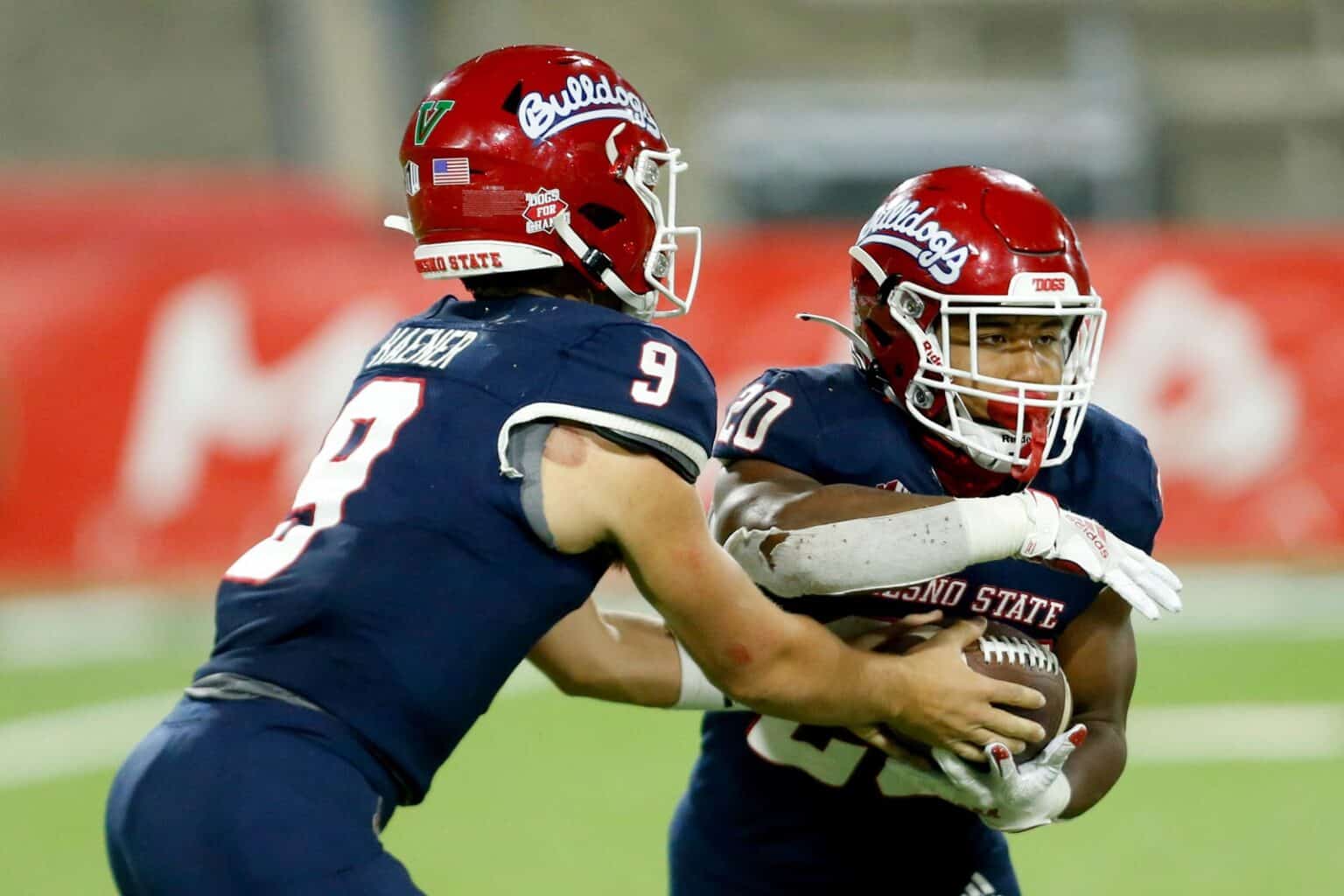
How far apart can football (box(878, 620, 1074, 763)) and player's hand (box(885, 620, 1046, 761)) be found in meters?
0.03

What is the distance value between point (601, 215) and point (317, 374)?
6.45 m

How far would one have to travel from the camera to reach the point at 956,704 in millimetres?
2746

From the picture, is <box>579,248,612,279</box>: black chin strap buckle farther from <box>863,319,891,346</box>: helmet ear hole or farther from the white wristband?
the white wristband

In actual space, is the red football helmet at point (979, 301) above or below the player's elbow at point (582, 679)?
above

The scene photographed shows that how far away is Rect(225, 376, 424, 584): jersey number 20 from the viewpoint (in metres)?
2.45

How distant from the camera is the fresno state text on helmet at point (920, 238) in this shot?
119 inches

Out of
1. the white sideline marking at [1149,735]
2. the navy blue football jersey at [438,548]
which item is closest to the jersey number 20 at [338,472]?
the navy blue football jersey at [438,548]

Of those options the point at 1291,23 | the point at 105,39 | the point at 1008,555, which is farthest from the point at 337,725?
the point at 1291,23

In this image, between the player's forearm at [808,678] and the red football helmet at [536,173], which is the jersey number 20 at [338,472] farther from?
the player's forearm at [808,678]

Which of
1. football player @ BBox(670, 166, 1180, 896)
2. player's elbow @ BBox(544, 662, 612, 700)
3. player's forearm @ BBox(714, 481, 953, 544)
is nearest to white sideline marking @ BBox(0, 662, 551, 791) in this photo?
player's elbow @ BBox(544, 662, 612, 700)

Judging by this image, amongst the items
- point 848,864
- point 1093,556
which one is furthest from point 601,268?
point 848,864

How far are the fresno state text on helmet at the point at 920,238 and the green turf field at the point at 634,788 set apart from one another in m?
2.24

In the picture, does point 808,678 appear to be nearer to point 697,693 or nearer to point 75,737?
point 697,693

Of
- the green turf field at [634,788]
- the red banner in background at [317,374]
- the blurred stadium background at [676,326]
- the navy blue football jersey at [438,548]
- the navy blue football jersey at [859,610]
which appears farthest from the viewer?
the red banner in background at [317,374]
